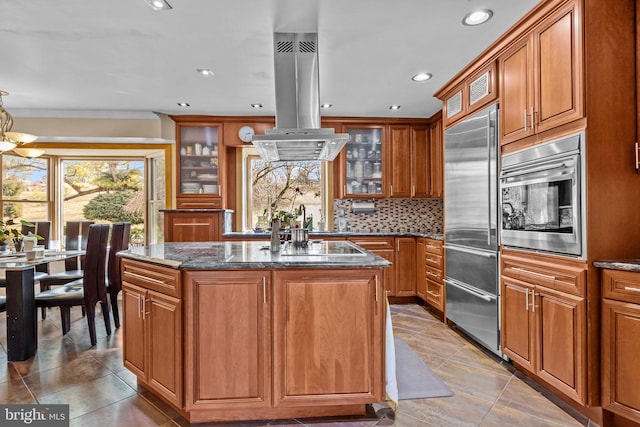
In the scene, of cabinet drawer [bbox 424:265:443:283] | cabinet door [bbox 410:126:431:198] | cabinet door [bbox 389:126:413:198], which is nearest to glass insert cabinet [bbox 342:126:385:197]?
cabinet door [bbox 389:126:413:198]

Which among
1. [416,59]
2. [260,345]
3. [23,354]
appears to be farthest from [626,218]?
[23,354]

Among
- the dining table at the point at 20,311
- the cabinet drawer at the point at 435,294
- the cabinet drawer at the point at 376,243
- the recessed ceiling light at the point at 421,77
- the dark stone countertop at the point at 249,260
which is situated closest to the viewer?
the dark stone countertop at the point at 249,260

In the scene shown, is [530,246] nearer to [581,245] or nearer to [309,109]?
[581,245]

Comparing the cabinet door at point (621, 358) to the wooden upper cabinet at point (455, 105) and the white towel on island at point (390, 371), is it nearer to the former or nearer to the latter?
the white towel on island at point (390, 371)

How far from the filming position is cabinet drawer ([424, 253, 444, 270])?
151 inches

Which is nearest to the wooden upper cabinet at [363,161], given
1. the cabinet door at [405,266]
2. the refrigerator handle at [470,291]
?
the cabinet door at [405,266]

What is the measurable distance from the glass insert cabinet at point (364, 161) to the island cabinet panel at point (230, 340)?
3161 mm

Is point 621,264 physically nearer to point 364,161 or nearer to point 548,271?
point 548,271

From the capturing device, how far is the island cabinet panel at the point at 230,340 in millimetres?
1884

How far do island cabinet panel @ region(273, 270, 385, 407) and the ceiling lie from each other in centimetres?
173

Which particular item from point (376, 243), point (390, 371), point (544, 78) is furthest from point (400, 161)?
point (390, 371)

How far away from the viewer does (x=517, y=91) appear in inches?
98.0

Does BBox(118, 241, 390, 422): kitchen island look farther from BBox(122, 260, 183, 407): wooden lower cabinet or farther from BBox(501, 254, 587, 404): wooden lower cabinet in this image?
BBox(501, 254, 587, 404): wooden lower cabinet

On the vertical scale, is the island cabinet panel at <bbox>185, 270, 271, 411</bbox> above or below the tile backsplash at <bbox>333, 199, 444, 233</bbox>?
below
